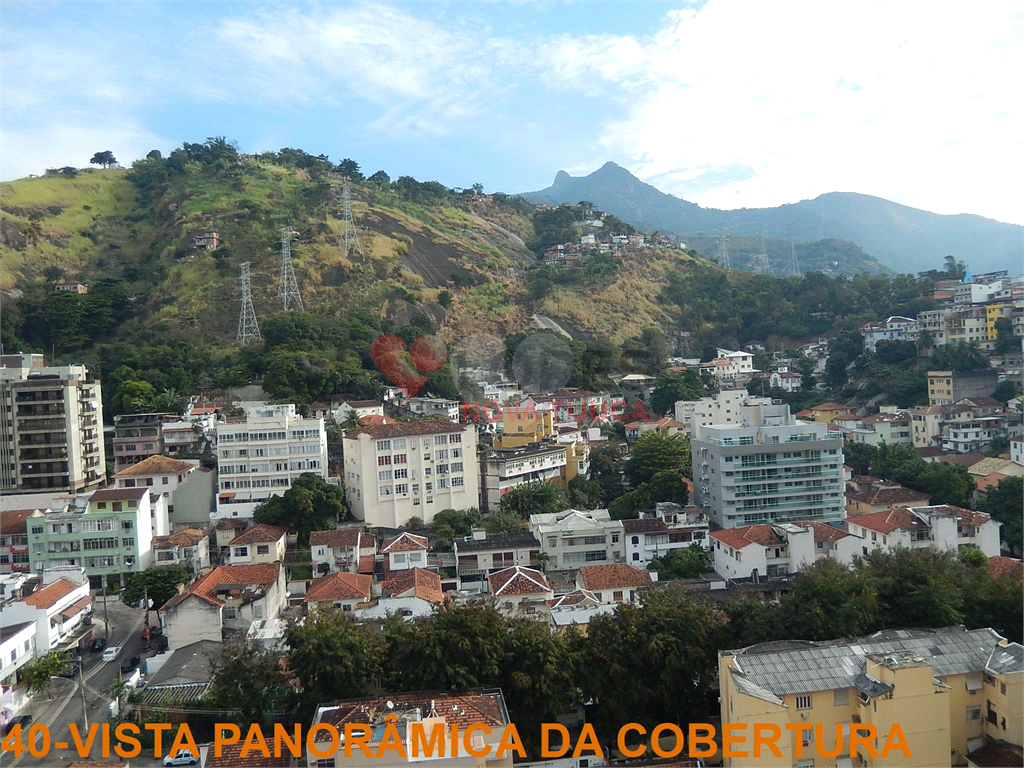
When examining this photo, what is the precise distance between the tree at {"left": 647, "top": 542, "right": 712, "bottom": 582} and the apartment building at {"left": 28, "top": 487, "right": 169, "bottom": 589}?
29.3ft

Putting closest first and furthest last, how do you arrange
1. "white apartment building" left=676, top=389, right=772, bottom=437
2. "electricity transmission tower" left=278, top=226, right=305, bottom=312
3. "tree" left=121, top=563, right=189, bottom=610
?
"tree" left=121, top=563, right=189, bottom=610, "white apartment building" left=676, top=389, right=772, bottom=437, "electricity transmission tower" left=278, top=226, right=305, bottom=312

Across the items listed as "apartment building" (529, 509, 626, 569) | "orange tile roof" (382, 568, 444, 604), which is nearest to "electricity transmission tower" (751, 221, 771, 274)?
"apartment building" (529, 509, 626, 569)

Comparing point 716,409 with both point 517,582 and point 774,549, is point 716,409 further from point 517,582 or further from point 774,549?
point 517,582

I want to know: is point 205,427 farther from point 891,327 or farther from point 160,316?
point 891,327

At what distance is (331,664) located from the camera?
7.57 meters

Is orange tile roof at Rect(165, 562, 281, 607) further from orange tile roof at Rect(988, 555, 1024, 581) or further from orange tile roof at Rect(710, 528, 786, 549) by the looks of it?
orange tile roof at Rect(988, 555, 1024, 581)

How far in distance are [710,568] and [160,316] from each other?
21259 mm

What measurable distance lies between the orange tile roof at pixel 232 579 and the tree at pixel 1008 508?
13.3 meters

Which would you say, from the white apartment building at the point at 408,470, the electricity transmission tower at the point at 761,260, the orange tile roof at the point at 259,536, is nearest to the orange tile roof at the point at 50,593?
the orange tile roof at the point at 259,536

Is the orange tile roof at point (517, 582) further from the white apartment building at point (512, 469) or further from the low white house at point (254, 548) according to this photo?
the white apartment building at point (512, 469)

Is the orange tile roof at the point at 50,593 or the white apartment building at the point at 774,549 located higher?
the orange tile roof at the point at 50,593

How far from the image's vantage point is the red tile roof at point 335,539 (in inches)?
522

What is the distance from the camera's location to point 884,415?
72.3 feet

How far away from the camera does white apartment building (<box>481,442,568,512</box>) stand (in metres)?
16.5
